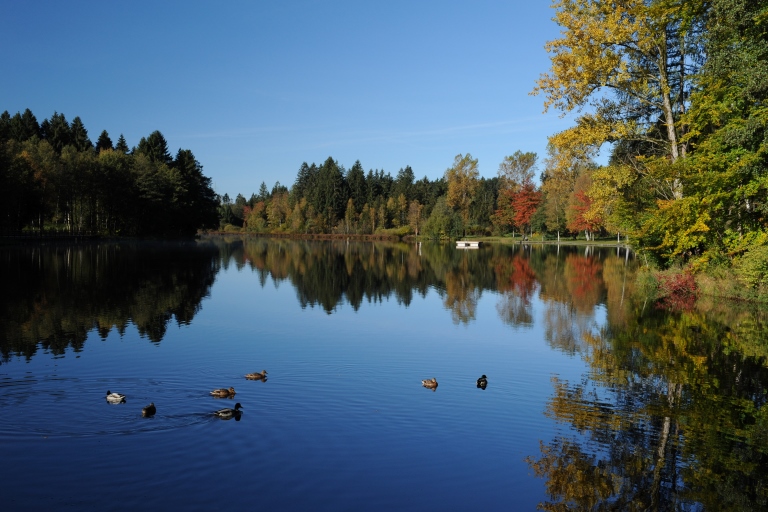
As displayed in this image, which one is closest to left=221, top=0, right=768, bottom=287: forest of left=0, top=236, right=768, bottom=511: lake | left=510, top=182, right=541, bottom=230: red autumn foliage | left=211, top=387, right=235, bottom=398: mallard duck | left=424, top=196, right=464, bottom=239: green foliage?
left=0, top=236, right=768, bottom=511: lake

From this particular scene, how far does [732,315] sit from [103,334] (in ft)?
84.7

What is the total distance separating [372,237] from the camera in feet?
464

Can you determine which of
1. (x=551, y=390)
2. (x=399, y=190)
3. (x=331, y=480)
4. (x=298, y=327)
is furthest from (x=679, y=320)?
(x=399, y=190)

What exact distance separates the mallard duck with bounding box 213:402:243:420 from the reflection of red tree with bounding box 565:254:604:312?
21.7 m

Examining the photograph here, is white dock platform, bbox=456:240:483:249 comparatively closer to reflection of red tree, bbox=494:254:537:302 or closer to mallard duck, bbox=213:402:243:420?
reflection of red tree, bbox=494:254:537:302

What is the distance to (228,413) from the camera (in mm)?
12633

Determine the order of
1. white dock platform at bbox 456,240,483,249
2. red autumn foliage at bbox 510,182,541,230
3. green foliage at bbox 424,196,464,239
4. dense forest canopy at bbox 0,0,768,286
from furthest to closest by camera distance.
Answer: green foliage at bbox 424,196,464,239 → red autumn foliage at bbox 510,182,541,230 → white dock platform at bbox 456,240,483,249 → dense forest canopy at bbox 0,0,768,286

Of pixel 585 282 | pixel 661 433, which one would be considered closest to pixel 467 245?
pixel 585 282

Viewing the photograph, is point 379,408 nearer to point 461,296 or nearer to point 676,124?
point 461,296

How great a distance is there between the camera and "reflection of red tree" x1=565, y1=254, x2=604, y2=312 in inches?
1314

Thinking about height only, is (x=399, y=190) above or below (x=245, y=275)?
above

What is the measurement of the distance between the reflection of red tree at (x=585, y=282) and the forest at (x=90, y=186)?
58220mm

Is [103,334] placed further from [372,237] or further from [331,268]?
[372,237]

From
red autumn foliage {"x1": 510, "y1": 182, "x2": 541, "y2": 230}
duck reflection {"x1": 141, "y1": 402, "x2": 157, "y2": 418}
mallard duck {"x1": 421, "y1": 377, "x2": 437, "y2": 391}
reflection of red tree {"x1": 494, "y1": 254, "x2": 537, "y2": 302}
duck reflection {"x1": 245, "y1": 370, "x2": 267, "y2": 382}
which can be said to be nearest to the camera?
duck reflection {"x1": 141, "y1": 402, "x2": 157, "y2": 418}
